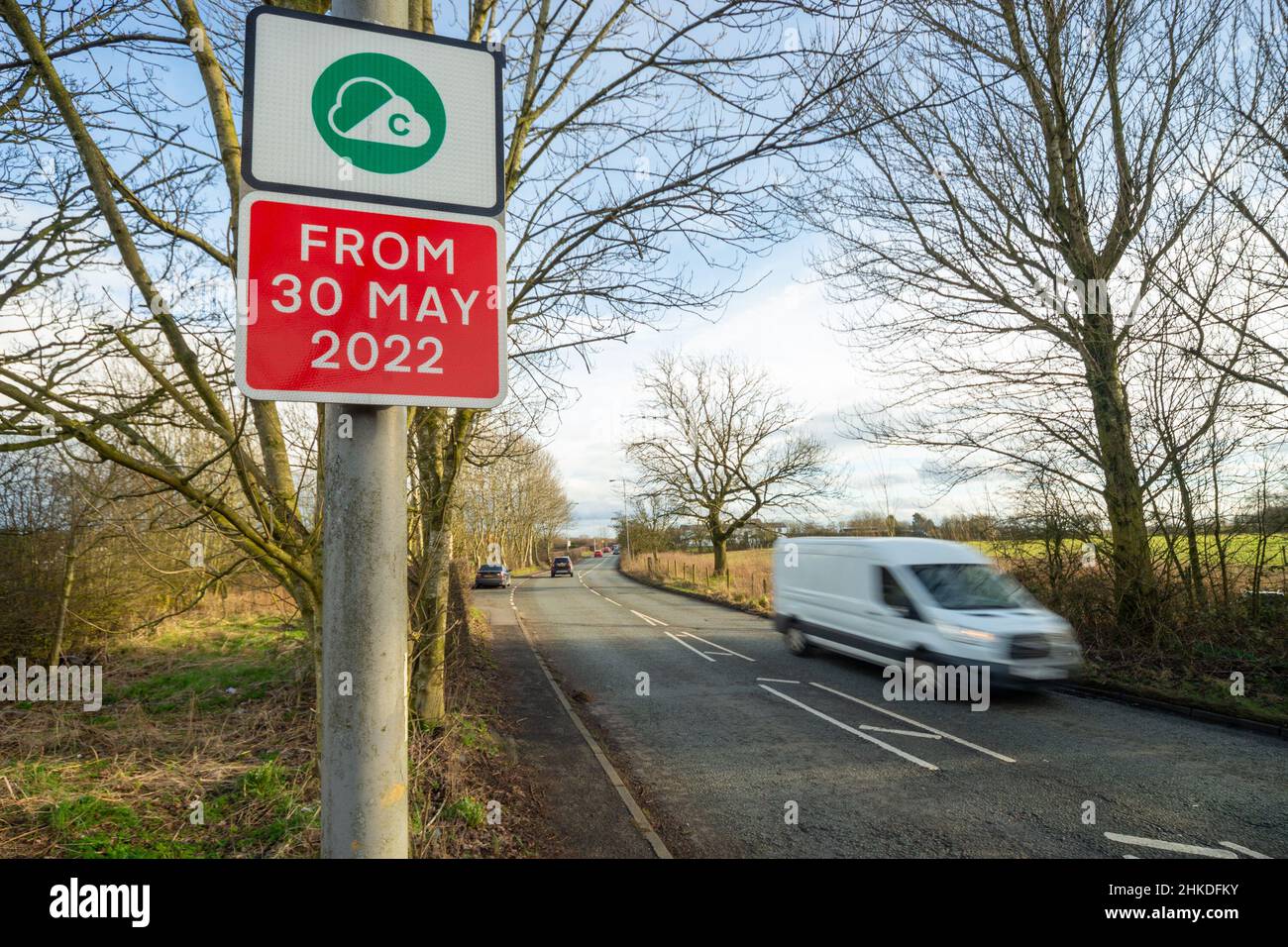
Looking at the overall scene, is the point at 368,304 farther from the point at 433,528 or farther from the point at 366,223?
the point at 433,528

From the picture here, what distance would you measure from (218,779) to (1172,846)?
691 cm

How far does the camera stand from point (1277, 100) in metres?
8.88

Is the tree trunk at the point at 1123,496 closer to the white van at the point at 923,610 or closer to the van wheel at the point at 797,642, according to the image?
the white van at the point at 923,610

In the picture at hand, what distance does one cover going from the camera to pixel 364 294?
1448 millimetres

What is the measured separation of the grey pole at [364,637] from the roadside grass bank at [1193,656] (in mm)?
10003

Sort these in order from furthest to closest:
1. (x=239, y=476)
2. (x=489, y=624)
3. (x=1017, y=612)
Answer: (x=489, y=624) → (x=1017, y=612) → (x=239, y=476)

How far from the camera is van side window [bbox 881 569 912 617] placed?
9.95 metres

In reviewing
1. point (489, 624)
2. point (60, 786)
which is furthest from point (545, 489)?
point (60, 786)

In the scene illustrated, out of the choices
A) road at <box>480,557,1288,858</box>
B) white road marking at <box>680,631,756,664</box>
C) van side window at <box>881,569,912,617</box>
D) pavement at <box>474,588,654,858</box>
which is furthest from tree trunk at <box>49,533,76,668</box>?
van side window at <box>881,569,912,617</box>

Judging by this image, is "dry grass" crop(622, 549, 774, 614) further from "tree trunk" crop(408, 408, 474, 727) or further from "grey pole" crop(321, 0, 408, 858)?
"grey pole" crop(321, 0, 408, 858)

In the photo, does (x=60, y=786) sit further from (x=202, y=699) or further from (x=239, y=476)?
(x=202, y=699)

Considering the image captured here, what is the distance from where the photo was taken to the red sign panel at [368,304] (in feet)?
4.52
